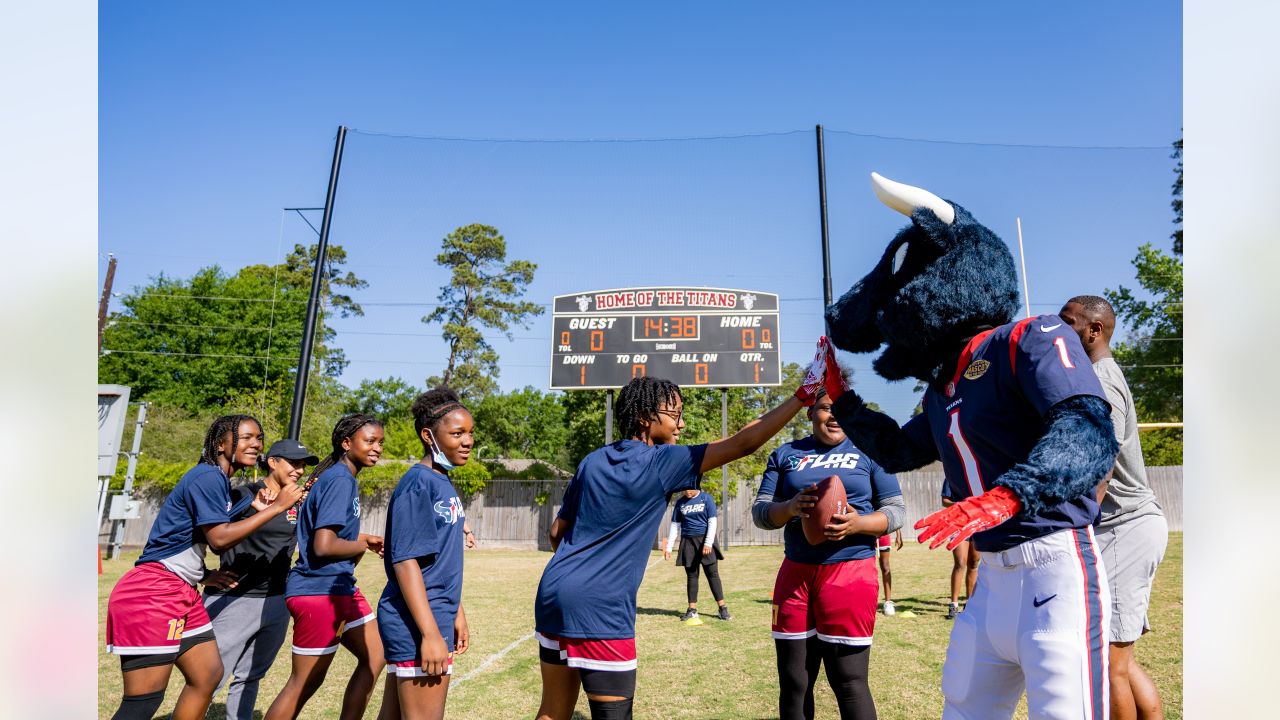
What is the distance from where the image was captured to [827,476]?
4316 mm

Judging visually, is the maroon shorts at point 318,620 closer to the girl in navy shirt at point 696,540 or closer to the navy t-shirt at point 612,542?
the navy t-shirt at point 612,542

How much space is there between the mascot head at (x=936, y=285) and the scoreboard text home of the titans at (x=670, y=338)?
1689 cm

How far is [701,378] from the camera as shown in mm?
19828

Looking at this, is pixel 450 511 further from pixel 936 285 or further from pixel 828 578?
pixel 936 285

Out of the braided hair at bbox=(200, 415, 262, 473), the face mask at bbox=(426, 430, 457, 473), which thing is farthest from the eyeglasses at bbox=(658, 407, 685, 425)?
the braided hair at bbox=(200, 415, 262, 473)

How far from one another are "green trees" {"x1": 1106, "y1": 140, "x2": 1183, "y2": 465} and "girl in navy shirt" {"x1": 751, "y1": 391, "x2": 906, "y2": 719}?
17.8 m

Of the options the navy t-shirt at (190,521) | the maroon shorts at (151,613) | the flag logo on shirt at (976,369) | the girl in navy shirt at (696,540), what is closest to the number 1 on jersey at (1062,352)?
the flag logo on shirt at (976,369)

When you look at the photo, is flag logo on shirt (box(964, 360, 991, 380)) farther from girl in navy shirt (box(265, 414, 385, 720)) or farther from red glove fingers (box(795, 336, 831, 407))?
girl in navy shirt (box(265, 414, 385, 720))

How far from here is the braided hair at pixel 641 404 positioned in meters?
3.63

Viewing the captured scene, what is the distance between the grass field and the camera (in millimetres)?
5648

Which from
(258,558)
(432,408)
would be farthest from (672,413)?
(258,558)

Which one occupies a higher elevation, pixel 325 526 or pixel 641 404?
pixel 641 404

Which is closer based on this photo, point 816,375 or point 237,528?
point 816,375

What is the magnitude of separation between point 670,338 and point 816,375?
55.5 feet
